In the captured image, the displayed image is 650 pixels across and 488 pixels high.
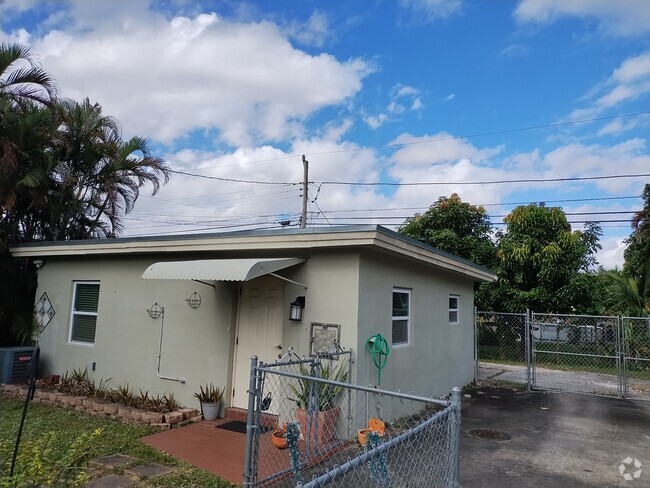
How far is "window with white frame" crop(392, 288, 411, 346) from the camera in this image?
7.09m

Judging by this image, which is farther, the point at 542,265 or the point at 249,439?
the point at 542,265

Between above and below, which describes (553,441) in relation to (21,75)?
below

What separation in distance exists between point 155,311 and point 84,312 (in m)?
2.03

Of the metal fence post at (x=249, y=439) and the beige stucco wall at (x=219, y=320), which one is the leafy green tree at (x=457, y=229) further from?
the metal fence post at (x=249, y=439)

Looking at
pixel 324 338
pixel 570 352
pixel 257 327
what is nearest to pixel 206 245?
pixel 257 327

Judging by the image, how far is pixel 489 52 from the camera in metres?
9.76

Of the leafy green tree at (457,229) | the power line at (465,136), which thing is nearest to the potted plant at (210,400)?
the leafy green tree at (457,229)

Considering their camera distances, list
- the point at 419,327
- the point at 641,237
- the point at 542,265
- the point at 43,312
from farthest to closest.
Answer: the point at 542,265 < the point at 641,237 < the point at 43,312 < the point at 419,327

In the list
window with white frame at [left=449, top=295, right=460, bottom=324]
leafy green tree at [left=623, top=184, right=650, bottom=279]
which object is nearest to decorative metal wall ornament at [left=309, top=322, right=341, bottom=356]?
window with white frame at [left=449, top=295, right=460, bottom=324]

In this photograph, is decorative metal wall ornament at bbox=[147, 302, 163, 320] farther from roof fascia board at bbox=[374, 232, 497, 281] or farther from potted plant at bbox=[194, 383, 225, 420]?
roof fascia board at bbox=[374, 232, 497, 281]

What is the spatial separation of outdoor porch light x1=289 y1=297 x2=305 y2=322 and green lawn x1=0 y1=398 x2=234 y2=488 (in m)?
2.24

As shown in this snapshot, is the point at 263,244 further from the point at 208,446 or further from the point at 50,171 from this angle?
the point at 50,171

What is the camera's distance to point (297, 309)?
246 inches

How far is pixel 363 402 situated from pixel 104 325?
16.8ft
